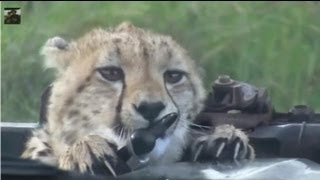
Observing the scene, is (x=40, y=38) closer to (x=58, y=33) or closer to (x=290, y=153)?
(x=58, y=33)

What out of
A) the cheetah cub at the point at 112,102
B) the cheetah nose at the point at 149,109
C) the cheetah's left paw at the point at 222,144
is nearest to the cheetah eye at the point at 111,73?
the cheetah cub at the point at 112,102

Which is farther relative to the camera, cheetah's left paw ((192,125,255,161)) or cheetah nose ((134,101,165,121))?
cheetah's left paw ((192,125,255,161))

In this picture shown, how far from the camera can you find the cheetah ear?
7398 mm

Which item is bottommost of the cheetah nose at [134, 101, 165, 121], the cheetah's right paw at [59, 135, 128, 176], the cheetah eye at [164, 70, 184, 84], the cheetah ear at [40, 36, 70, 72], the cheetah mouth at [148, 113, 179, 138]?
the cheetah's right paw at [59, 135, 128, 176]

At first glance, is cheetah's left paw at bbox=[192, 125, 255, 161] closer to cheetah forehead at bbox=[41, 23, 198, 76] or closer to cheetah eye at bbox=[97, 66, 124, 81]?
cheetah forehead at bbox=[41, 23, 198, 76]

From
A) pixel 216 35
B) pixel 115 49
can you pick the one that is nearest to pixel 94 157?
pixel 115 49

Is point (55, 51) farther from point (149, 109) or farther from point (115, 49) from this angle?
point (149, 109)

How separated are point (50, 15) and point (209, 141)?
1.04m

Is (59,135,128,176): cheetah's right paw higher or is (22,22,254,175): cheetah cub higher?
(22,22,254,175): cheetah cub

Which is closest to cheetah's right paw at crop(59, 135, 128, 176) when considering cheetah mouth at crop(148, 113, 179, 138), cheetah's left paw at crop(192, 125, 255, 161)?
cheetah mouth at crop(148, 113, 179, 138)

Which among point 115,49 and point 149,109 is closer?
point 149,109

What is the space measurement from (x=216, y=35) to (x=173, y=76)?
30cm

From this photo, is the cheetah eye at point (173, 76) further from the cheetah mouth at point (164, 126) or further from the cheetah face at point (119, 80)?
the cheetah mouth at point (164, 126)

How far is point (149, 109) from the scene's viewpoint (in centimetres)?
727
